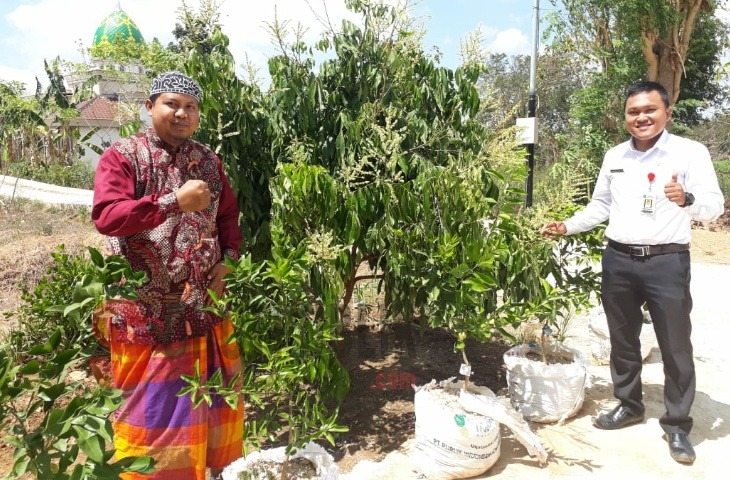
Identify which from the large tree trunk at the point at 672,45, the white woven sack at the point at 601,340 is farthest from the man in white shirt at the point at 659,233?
the large tree trunk at the point at 672,45

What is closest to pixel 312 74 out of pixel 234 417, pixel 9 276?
pixel 234 417

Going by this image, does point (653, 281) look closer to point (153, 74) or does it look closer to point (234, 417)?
point (234, 417)

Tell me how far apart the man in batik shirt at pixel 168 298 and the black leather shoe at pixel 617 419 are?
1961mm

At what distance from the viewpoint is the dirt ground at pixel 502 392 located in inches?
99.8

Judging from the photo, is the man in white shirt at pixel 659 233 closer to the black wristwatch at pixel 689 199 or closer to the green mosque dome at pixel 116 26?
the black wristwatch at pixel 689 199

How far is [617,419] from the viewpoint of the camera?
9.36 feet

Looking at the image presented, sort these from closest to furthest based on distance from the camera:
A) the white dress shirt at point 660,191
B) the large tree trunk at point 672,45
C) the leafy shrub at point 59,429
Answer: the leafy shrub at point 59,429
the white dress shirt at point 660,191
the large tree trunk at point 672,45

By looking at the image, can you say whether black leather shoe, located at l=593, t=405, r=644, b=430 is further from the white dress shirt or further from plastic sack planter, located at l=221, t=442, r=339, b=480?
plastic sack planter, located at l=221, t=442, r=339, b=480

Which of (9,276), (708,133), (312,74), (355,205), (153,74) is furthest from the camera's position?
(708,133)

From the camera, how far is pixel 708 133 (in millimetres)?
17781

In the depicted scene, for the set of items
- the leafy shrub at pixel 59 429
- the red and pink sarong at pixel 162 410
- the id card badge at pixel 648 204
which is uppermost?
the id card badge at pixel 648 204

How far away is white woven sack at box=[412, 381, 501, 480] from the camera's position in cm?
237

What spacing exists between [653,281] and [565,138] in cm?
869

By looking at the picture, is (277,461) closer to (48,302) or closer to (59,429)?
(59,429)
